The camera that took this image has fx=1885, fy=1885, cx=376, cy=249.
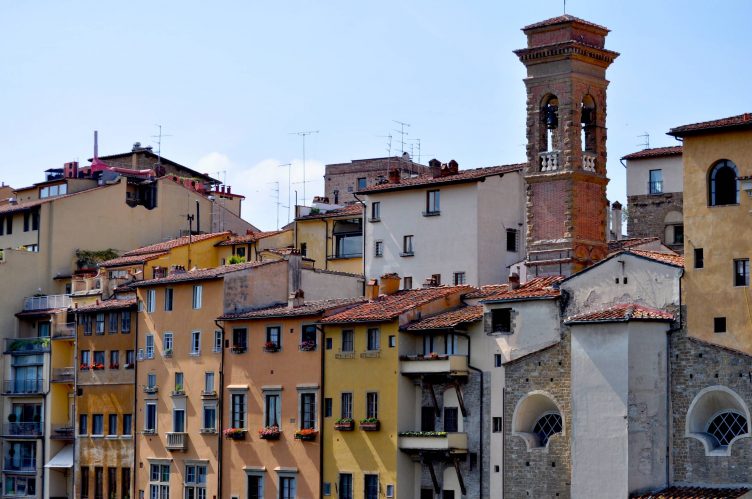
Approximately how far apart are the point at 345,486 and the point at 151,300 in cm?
1729

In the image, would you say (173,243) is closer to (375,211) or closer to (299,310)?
(375,211)

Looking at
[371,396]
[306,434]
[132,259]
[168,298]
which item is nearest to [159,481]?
[168,298]

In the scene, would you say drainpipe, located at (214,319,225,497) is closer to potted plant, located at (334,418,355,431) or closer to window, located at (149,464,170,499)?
window, located at (149,464,170,499)

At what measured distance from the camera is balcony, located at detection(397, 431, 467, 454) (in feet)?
230

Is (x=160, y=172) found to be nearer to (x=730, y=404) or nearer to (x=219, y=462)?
(x=219, y=462)

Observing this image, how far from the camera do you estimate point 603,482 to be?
208 feet

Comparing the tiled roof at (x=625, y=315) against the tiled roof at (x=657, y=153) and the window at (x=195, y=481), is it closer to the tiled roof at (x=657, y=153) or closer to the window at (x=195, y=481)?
the window at (x=195, y=481)

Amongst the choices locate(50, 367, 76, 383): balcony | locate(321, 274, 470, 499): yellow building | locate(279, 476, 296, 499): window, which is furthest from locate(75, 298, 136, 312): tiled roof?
locate(321, 274, 470, 499): yellow building

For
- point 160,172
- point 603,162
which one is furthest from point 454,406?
point 160,172

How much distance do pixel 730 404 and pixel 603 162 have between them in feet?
53.8

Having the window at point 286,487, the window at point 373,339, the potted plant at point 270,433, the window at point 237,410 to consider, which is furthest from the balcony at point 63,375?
the window at point 373,339

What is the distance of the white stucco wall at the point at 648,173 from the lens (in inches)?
3757

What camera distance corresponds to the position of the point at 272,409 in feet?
258

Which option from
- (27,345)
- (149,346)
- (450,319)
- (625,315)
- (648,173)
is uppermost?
(648,173)
